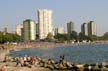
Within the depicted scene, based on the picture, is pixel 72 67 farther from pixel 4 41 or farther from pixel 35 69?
pixel 4 41

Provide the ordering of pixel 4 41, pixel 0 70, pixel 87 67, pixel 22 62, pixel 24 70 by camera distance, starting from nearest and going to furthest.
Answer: pixel 0 70 < pixel 24 70 < pixel 87 67 < pixel 22 62 < pixel 4 41

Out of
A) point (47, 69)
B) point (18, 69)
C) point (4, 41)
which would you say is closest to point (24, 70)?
point (18, 69)

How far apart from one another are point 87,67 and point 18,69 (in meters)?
6.59

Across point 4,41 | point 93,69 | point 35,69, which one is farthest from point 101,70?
point 4,41

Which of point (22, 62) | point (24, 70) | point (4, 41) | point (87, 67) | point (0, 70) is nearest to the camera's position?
point (0, 70)

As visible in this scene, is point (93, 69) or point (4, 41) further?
point (4, 41)

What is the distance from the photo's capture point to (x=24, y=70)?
30734mm

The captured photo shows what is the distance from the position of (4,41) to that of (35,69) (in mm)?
129991

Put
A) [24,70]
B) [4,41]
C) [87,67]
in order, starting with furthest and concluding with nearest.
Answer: [4,41] → [87,67] → [24,70]

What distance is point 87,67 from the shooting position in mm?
32750

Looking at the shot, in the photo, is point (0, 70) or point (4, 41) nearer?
point (0, 70)

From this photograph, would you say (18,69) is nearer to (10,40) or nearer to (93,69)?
(93,69)

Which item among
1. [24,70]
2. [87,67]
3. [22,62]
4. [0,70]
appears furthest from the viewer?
[22,62]

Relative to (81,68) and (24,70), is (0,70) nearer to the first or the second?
(24,70)
